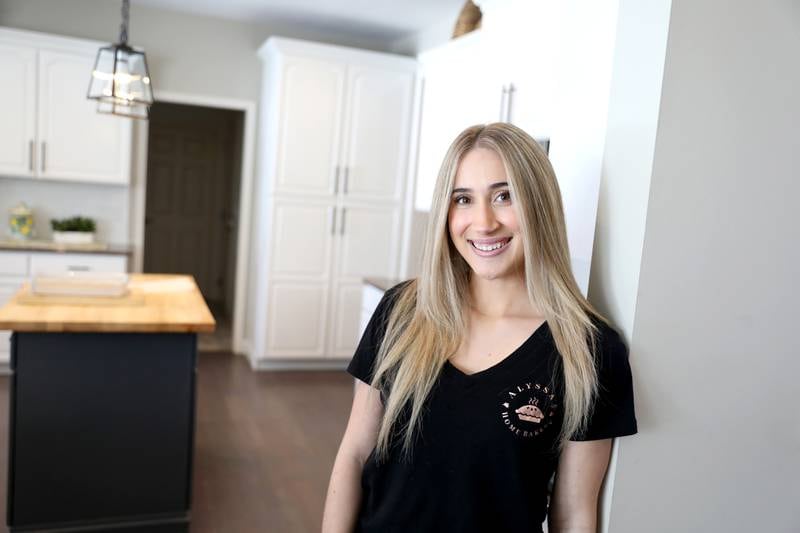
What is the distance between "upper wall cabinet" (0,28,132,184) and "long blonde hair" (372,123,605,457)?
410 cm

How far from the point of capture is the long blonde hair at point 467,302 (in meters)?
1.18

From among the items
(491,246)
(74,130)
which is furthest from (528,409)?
(74,130)

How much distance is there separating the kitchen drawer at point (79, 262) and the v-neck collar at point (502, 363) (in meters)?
3.94

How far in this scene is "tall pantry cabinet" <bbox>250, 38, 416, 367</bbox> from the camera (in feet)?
15.9

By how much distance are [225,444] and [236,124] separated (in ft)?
15.0

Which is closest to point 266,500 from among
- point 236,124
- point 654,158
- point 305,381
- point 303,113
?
point 305,381

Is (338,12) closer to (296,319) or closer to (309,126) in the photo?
(309,126)

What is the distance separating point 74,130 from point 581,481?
453cm

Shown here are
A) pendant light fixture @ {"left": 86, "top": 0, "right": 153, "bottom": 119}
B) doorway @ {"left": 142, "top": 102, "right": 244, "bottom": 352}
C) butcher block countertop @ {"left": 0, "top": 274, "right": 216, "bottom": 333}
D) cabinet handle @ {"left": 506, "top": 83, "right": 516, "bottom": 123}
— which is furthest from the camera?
doorway @ {"left": 142, "top": 102, "right": 244, "bottom": 352}

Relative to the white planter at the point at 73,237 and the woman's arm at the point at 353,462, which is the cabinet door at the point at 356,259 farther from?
the woman's arm at the point at 353,462

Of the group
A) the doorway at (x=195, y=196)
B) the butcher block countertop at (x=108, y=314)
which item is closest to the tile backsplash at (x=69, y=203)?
the doorway at (x=195, y=196)

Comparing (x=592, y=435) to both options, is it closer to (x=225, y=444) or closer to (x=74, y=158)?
Result: (x=225, y=444)

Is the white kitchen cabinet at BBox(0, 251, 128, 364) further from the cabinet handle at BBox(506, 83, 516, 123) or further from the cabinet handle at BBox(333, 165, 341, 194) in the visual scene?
the cabinet handle at BBox(506, 83, 516, 123)

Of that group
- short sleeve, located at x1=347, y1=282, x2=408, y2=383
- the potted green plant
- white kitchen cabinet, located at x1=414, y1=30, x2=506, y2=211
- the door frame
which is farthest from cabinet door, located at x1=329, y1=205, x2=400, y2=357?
short sleeve, located at x1=347, y1=282, x2=408, y2=383
